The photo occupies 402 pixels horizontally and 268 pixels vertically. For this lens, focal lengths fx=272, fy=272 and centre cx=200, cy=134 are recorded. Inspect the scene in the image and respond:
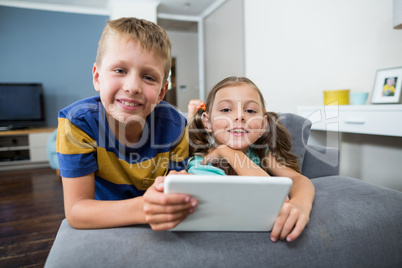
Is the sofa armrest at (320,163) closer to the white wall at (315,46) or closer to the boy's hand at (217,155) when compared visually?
the boy's hand at (217,155)

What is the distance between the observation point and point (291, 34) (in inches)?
116

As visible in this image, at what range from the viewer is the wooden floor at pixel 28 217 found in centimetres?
146

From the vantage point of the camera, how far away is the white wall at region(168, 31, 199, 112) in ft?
21.0

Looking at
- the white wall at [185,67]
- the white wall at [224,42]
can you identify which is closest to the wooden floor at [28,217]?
the white wall at [224,42]

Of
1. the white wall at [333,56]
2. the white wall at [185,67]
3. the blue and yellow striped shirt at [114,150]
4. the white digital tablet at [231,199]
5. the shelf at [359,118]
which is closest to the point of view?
the white digital tablet at [231,199]

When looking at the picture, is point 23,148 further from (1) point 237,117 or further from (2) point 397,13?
(2) point 397,13

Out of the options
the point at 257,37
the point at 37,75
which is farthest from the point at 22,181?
the point at 257,37

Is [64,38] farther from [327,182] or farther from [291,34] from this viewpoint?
[327,182]

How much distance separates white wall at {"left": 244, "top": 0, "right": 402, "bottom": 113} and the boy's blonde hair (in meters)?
1.88

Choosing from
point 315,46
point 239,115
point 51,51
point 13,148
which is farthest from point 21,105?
point 239,115

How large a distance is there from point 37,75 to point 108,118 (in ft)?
14.7

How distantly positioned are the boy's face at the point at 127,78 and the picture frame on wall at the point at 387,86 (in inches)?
71.2

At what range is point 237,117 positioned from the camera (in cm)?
85

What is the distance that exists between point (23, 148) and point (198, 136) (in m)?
3.82
